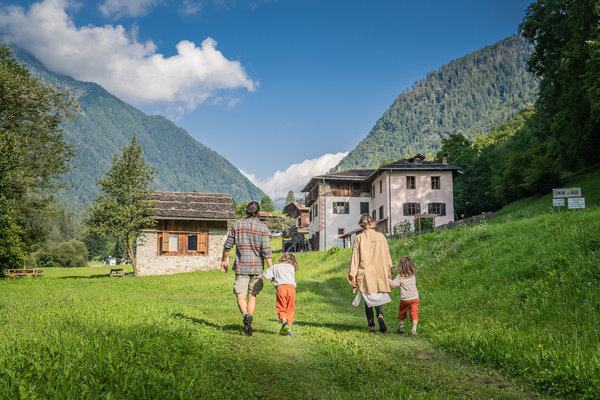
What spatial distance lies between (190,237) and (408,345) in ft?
89.8

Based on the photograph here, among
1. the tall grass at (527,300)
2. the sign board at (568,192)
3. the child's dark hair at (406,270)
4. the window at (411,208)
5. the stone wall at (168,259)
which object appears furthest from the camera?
the window at (411,208)

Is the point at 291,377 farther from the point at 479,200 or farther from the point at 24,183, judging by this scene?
the point at 479,200

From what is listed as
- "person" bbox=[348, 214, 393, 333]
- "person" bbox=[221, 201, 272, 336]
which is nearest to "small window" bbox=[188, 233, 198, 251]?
"person" bbox=[221, 201, 272, 336]

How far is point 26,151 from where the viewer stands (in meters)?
25.2

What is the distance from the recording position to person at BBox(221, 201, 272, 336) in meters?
7.38

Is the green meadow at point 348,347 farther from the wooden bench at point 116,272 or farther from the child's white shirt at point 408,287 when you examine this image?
the wooden bench at point 116,272

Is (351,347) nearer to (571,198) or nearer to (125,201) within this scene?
(571,198)

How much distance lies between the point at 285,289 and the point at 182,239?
25.9 m

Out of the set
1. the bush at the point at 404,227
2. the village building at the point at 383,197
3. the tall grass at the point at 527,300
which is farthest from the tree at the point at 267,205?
the tall grass at the point at 527,300

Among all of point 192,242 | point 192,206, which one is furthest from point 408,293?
point 192,206

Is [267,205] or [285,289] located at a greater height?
[267,205]

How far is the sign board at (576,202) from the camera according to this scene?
13.3 metres

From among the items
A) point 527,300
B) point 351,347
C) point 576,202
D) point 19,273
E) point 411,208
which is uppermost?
point 411,208

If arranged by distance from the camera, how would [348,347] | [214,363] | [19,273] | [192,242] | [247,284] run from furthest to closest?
[192,242] → [19,273] → [247,284] → [348,347] → [214,363]
